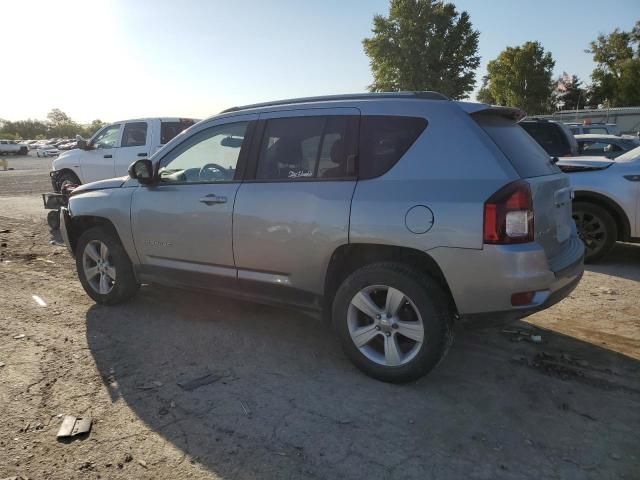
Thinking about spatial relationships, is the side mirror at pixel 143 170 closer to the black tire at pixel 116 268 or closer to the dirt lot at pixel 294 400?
the black tire at pixel 116 268

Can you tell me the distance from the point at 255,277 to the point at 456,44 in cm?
4011

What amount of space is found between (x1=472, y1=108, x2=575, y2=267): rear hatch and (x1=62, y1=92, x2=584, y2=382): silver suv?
2 centimetres

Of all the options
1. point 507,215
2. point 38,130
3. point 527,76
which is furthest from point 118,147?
point 38,130

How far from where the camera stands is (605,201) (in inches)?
247

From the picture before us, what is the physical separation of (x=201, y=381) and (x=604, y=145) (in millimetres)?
11761

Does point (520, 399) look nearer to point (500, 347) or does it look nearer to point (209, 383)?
point (500, 347)

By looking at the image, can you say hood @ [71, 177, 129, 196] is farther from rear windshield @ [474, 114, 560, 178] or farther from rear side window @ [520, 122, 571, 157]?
rear side window @ [520, 122, 571, 157]

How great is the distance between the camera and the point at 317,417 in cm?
302

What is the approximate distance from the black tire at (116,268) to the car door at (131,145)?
20.5 ft

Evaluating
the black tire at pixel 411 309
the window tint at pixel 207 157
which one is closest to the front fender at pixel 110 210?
the window tint at pixel 207 157

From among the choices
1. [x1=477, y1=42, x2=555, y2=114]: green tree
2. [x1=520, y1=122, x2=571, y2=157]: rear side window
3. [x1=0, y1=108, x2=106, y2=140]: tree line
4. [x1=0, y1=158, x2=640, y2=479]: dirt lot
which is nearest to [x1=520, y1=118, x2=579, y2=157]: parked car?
[x1=520, y1=122, x2=571, y2=157]: rear side window

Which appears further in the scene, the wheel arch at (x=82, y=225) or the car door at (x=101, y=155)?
the car door at (x=101, y=155)

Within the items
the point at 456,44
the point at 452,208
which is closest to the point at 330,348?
the point at 452,208

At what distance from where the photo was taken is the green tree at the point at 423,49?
37.6 metres
